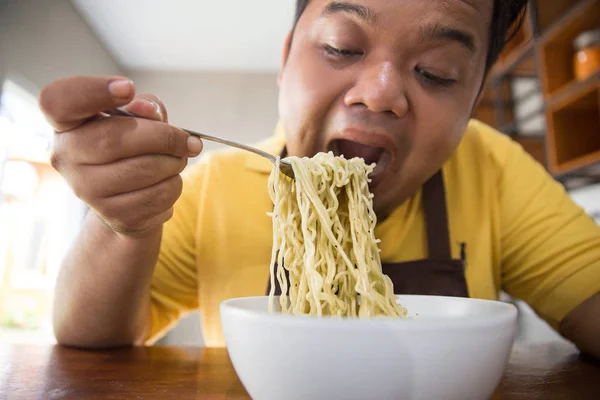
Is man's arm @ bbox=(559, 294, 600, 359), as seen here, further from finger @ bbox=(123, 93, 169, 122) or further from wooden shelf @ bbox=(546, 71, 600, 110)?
wooden shelf @ bbox=(546, 71, 600, 110)

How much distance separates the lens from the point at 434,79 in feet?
2.91

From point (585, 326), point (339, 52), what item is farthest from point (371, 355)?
point (585, 326)

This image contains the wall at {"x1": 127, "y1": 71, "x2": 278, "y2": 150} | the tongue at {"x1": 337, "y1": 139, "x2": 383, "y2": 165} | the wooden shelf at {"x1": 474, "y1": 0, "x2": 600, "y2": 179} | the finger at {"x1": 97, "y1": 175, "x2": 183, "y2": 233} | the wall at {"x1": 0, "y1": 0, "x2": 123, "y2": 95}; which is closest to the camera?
the finger at {"x1": 97, "y1": 175, "x2": 183, "y2": 233}

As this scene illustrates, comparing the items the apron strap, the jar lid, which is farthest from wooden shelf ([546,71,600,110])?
the apron strap

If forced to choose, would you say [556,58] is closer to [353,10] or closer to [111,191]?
[353,10]

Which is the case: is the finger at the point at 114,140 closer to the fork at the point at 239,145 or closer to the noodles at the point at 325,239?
the fork at the point at 239,145

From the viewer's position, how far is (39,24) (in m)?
3.38

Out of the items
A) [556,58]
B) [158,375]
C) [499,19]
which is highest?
[556,58]

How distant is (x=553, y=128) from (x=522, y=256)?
1.72m

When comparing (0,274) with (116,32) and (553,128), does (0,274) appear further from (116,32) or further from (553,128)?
(553,128)

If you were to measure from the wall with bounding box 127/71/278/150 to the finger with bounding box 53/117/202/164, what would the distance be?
4711 mm

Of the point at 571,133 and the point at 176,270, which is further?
the point at 571,133

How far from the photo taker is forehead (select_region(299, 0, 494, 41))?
79 centimetres

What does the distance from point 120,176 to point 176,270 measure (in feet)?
1.69
